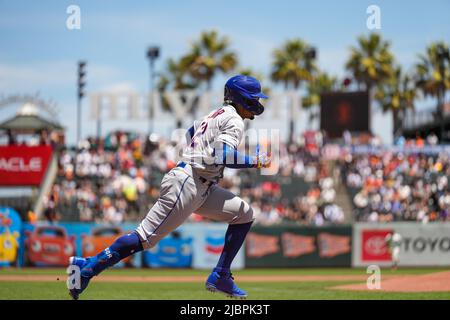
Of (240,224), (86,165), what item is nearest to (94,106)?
(86,165)

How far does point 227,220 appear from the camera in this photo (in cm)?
788

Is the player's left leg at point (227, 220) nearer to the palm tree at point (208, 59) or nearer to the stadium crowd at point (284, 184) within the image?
the stadium crowd at point (284, 184)

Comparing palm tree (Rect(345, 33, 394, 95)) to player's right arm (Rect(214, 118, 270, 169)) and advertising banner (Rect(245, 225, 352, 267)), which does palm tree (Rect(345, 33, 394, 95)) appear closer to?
advertising banner (Rect(245, 225, 352, 267))

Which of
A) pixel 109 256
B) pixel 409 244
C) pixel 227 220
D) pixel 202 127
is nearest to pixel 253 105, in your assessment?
pixel 202 127

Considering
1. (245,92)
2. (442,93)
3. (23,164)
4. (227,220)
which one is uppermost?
(442,93)

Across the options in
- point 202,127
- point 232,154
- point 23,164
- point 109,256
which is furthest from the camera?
point 23,164

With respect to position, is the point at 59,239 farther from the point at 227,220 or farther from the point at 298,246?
the point at 227,220

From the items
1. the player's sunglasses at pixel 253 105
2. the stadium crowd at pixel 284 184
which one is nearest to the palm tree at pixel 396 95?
the stadium crowd at pixel 284 184

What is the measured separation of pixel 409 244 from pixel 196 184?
1770 centimetres

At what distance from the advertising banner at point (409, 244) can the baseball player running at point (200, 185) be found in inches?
657

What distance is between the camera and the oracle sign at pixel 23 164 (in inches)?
1072

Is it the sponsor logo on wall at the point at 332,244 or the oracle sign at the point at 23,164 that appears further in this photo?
the oracle sign at the point at 23,164

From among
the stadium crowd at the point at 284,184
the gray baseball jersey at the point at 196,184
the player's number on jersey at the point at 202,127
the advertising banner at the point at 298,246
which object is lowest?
the advertising banner at the point at 298,246
